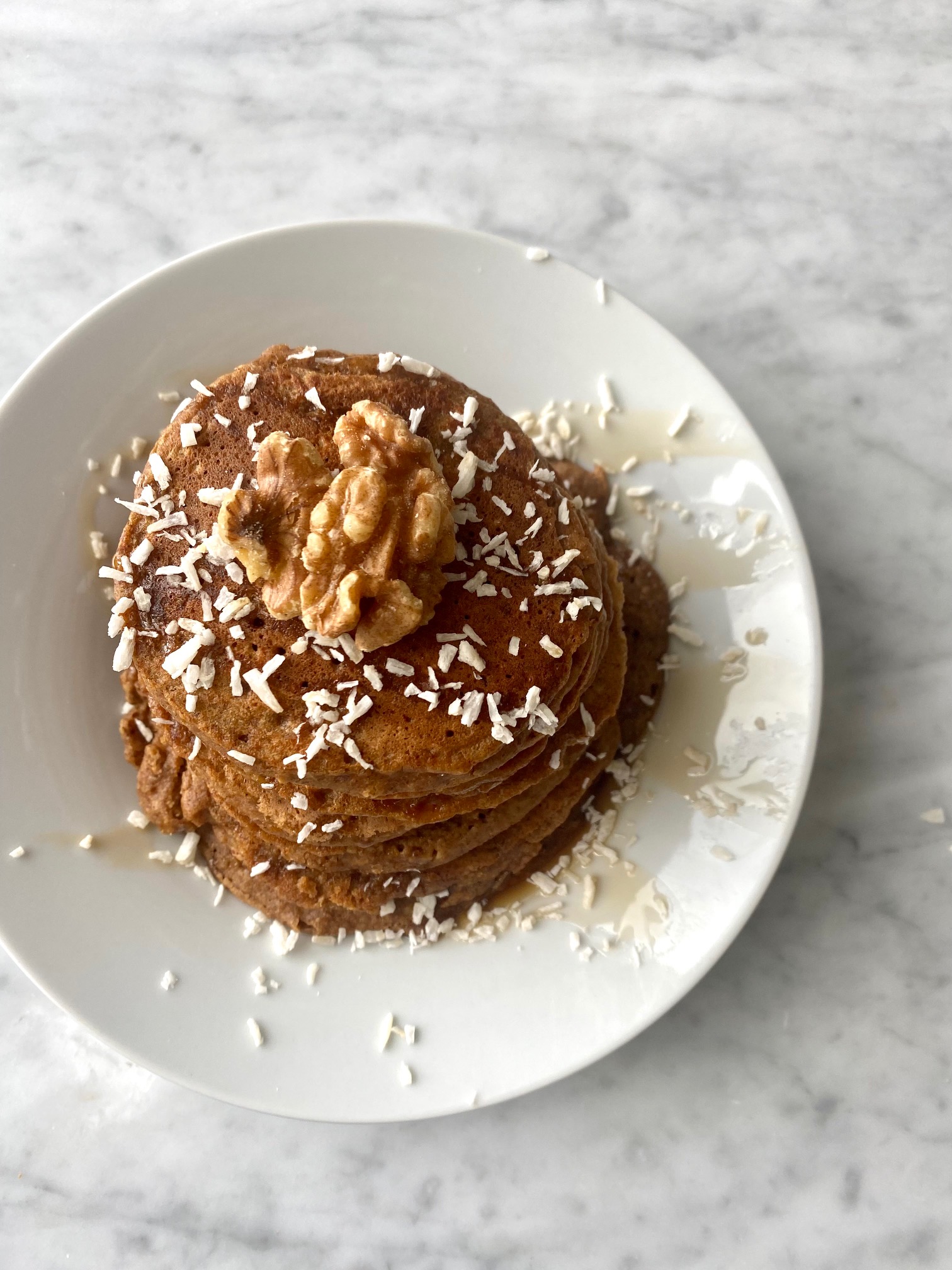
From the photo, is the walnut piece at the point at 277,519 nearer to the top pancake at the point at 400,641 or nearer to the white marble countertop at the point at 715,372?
the top pancake at the point at 400,641

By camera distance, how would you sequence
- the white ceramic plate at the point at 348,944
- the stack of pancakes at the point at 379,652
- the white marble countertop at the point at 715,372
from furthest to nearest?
the white marble countertop at the point at 715,372, the white ceramic plate at the point at 348,944, the stack of pancakes at the point at 379,652

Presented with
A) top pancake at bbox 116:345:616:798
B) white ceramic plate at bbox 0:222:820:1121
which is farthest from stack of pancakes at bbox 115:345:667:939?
white ceramic plate at bbox 0:222:820:1121

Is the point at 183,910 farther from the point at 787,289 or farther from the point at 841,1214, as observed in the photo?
the point at 787,289

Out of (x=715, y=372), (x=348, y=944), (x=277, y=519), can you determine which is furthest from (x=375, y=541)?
(x=715, y=372)

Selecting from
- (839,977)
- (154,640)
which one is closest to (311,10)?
(154,640)

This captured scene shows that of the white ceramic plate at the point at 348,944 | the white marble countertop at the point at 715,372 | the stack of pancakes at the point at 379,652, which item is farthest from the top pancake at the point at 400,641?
the white marble countertop at the point at 715,372

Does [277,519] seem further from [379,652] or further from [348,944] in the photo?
[348,944]

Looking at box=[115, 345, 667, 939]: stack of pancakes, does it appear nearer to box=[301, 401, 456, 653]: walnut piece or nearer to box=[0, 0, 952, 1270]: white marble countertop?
box=[301, 401, 456, 653]: walnut piece
